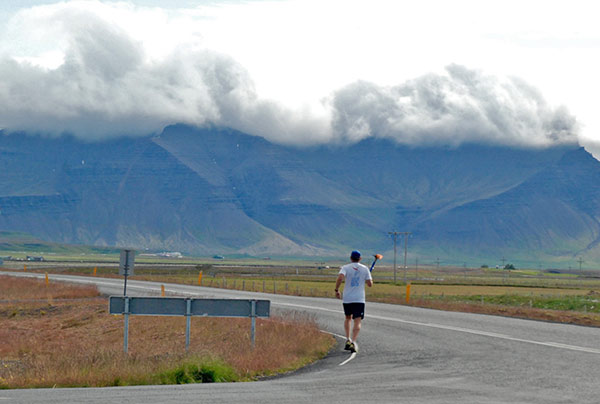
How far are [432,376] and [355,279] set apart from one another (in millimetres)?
4924

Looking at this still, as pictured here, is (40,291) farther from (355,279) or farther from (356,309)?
(355,279)

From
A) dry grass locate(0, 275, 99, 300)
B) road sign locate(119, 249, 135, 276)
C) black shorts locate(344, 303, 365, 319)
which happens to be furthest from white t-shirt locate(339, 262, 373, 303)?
dry grass locate(0, 275, 99, 300)

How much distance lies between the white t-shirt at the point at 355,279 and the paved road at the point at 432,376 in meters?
1.26

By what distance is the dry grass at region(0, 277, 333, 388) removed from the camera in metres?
15.4

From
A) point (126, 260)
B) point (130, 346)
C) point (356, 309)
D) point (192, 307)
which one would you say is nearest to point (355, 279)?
point (356, 309)

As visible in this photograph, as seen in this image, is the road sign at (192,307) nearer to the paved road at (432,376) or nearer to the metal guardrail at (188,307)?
the metal guardrail at (188,307)

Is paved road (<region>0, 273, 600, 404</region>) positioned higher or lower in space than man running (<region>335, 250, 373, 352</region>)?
lower

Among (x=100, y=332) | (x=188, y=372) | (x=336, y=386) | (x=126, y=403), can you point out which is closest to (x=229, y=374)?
(x=188, y=372)

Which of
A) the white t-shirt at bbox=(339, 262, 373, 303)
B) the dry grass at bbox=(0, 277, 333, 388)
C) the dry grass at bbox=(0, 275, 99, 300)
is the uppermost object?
the white t-shirt at bbox=(339, 262, 373, 303)

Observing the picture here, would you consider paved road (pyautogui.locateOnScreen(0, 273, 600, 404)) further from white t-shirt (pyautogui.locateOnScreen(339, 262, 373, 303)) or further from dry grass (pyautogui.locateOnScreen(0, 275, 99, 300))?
dry grass (pyautogui.locateOnScreen(0, 275, 99, 300))

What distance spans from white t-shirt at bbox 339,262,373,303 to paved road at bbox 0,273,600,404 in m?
1.26

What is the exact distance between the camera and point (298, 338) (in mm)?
21188

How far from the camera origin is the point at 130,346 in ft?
86.8

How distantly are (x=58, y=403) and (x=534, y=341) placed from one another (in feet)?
42.4
